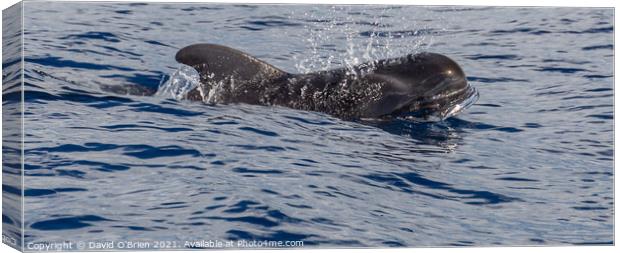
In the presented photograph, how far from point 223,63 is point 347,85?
60.3 inches

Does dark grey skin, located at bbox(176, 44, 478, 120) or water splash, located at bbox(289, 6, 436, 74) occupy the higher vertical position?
water splash, located at bbox(289, 6, 436, 74)

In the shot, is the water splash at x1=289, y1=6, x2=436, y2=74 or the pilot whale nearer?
the water splash at x1=289, y1=6, x2=436, y2=74

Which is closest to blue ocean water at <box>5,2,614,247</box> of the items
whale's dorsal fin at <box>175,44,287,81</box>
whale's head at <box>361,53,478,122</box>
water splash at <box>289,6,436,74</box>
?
water splash at <box>289,6,436,74</box>

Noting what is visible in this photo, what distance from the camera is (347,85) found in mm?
15852

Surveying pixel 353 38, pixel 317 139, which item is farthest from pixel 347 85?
pixel 317 139

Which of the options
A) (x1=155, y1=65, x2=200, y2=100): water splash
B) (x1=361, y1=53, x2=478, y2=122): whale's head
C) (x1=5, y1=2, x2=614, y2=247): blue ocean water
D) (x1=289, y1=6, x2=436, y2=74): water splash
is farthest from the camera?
(x1=155, y1=65, x2=200, y2=100): water splash

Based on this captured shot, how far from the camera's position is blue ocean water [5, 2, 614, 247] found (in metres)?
12.3

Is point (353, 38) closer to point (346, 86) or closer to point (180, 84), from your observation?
point (346, 86)

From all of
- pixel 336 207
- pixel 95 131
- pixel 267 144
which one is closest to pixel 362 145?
pixel 267 144

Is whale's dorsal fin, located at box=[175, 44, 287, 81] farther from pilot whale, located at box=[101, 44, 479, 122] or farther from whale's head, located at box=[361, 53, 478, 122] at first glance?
whale's head, located at box=[361, 53, 478, 122]

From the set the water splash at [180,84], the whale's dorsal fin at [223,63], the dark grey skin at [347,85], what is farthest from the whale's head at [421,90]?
the water splash at [180,84]

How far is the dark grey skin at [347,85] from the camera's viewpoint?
50.8ft

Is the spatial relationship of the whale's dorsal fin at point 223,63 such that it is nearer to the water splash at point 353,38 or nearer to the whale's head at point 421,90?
the water splash at point 353,38

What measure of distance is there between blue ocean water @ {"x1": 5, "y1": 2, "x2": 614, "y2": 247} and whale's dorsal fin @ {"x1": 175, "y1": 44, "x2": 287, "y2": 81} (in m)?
0.39
